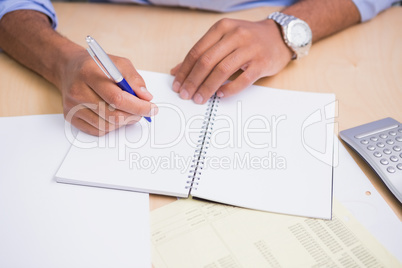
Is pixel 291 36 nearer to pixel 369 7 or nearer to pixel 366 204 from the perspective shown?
pixel 369 7

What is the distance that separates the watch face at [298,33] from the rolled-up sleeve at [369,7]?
0.17 metres

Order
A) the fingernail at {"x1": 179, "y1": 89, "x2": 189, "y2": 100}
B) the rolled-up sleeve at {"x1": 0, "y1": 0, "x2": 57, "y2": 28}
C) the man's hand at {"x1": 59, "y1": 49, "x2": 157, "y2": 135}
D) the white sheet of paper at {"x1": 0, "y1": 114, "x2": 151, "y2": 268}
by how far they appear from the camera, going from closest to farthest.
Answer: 1. the white sheet of paper at {"x1": 0, "y1": 114, "x2": 151, "y2": 268}
2. the man's hand at {"x1": 59, "y1": 49, "x2": 157, "y2": 135}
3. the fingernail at {"x1": 179, "y1": 89, "x2": 189, "y2": 100}
4. the rolled-up sleeve at {"x1": 0, "y1": 0, "x2": 57, "y2": 28}

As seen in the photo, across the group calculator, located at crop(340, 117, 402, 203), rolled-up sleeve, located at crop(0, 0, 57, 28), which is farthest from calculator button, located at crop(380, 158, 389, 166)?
rolled-up sleeve, located at crop(0, 0, 57, 28)

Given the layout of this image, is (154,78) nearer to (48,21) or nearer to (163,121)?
(163,121)

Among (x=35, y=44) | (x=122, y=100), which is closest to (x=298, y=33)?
(x=122, y=100)

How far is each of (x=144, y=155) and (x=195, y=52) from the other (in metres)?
0.24

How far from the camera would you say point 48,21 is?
880 millimetres

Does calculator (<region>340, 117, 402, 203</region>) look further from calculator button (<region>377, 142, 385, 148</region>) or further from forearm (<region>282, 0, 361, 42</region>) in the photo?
forearm (<region>282, 0, 361, 42</region>)

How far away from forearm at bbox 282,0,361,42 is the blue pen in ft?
1.53

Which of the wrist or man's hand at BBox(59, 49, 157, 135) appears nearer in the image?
man's hand at BBox(59, 49, 157, 135)

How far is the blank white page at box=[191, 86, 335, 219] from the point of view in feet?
1.85

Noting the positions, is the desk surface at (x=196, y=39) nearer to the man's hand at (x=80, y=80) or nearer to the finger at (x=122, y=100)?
the man's hand at (x=80, y=80)

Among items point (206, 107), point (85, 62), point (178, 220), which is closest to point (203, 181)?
point (178, 220)

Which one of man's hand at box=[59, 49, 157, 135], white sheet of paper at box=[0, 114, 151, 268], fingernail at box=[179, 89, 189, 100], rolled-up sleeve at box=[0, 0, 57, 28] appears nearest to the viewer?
white sheet of paper at box=[0, 114, 151, 268]
